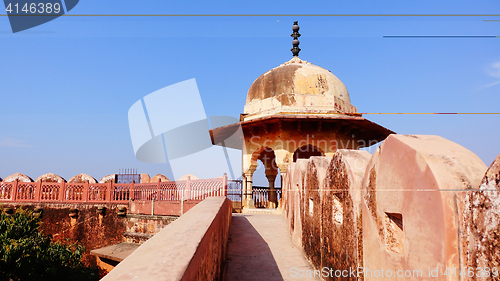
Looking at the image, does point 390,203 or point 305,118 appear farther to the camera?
point 305,118

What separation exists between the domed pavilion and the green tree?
5.95m

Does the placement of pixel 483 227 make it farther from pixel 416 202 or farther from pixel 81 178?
pixel 81 178

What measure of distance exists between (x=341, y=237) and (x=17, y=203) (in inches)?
622

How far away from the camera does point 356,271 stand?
9.13ft

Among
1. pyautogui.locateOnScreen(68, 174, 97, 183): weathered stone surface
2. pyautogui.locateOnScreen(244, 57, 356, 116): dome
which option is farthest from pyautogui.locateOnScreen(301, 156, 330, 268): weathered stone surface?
pyautogui.locateOnScreen(68, 174, 97, 183): weathered stone surface

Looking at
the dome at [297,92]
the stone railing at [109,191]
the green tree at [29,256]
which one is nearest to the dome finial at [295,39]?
the dome at [297,92]

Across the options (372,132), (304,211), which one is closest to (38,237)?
(304,211)

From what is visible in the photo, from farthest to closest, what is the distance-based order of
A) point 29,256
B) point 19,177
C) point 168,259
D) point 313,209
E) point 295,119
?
point 19,177 → point 295,119 → point 29,256 → point 313,209 → point 168,259

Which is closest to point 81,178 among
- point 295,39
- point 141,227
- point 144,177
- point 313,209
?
point 144,177

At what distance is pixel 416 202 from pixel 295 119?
9.03 m

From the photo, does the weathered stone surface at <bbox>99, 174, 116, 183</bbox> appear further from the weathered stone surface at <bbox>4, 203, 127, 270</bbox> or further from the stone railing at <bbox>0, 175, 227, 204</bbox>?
the weathered stone surface at <bbox>4, 203, 127, 270</bbox>

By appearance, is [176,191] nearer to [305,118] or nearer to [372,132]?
[305,118]

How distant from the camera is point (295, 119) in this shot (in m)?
10.8

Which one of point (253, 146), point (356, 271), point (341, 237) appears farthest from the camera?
point (253, 146)
